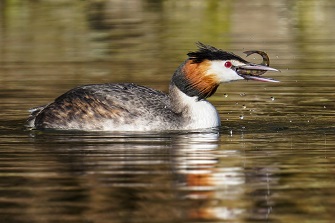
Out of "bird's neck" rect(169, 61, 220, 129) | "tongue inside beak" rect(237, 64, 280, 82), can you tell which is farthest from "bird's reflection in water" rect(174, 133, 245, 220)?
"tongue inside beak" rect(237, 64, 280, 82)

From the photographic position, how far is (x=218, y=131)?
655 inches

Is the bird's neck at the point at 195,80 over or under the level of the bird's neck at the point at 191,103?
over

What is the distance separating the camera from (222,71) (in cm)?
1678

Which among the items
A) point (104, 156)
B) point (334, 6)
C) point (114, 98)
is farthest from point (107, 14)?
point (104, 156)

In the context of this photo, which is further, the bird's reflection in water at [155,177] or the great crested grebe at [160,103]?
the great crested grebe at [160,103]

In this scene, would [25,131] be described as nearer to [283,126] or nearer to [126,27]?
[283,126]

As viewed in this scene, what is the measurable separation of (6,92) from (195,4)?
21.0 m

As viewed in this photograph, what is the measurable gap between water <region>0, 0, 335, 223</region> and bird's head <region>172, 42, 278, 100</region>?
0.64 m

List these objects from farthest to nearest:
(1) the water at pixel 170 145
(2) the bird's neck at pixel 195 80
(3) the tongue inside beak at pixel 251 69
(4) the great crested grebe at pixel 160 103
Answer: (2) the bird's neck at pixel 195 80
(4) the great crested grebe at pixel 160 103
(3) the tongue inside beak at pixel 251 69
(1) the water at pixel 170 145

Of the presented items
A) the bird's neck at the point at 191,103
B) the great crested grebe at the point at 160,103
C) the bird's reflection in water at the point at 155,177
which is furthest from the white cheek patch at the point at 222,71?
the bird's reflection in water at the point at 155,177

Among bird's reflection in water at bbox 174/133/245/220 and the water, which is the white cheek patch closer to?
the water

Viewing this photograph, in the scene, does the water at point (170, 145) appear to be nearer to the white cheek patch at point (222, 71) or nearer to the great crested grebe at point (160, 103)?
the great crested grebe at point (160, 103)

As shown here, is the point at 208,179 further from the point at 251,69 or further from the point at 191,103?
the point at 191,103

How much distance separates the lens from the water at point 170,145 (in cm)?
1154
